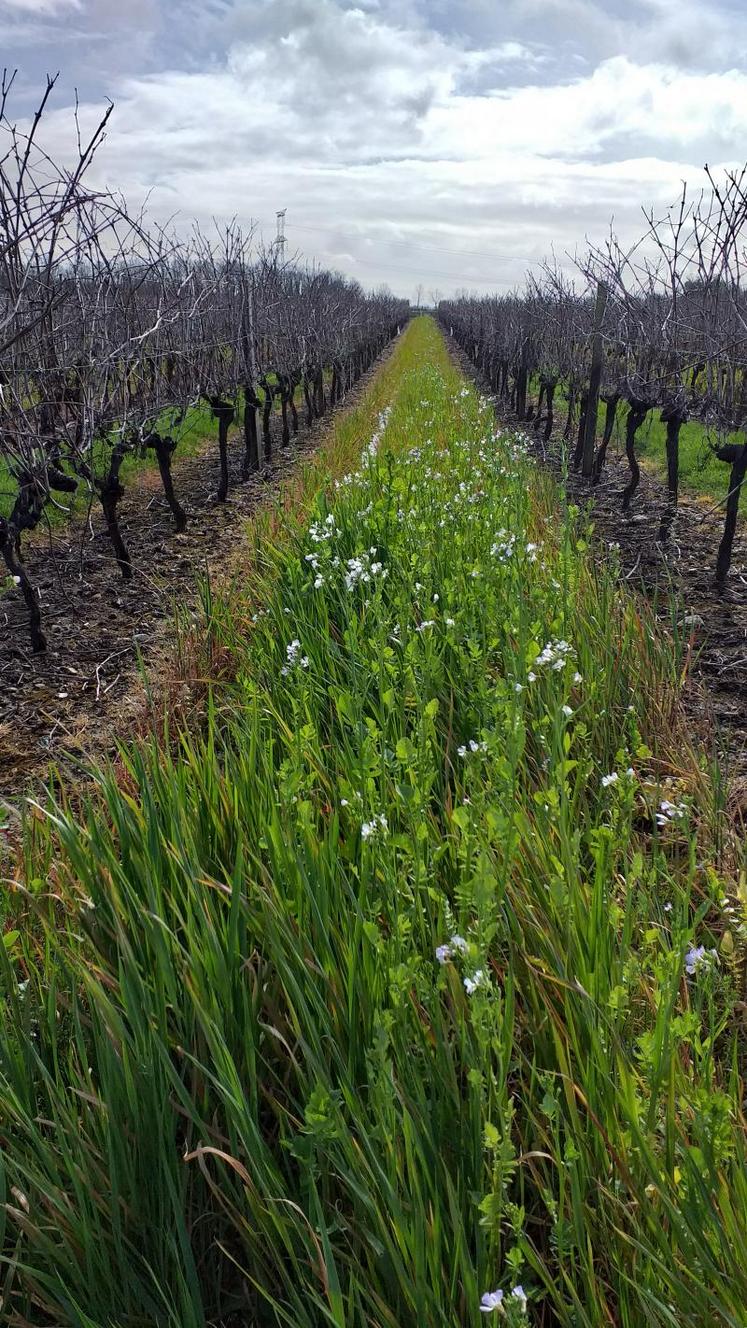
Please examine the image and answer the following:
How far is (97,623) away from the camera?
19.9 ft

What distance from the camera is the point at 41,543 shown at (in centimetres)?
803

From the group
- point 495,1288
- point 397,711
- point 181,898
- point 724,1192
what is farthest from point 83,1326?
point 397,711

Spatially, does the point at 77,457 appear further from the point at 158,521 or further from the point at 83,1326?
the point at 83,1326

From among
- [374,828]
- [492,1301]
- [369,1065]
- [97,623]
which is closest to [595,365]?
[97,623]

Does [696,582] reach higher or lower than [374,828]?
lower

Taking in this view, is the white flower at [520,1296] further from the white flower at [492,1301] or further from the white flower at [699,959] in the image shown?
the white flower at [699,959]

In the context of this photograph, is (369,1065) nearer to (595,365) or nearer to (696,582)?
(696,582)

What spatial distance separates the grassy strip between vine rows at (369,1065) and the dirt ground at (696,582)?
4.36 ft

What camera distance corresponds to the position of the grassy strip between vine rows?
49.8 inches

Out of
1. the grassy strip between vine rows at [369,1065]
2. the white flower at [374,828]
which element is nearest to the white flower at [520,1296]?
the grassy strip between vine rows at [369,1065]

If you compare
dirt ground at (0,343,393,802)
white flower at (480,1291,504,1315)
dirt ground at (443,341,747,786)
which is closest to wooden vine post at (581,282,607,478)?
dirt ground at (443,341,747,786)

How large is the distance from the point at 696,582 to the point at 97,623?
434cm

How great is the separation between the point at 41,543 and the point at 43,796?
15.8ft

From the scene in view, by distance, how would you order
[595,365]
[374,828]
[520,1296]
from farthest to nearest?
[595,365], [374,828], [520,1296]
